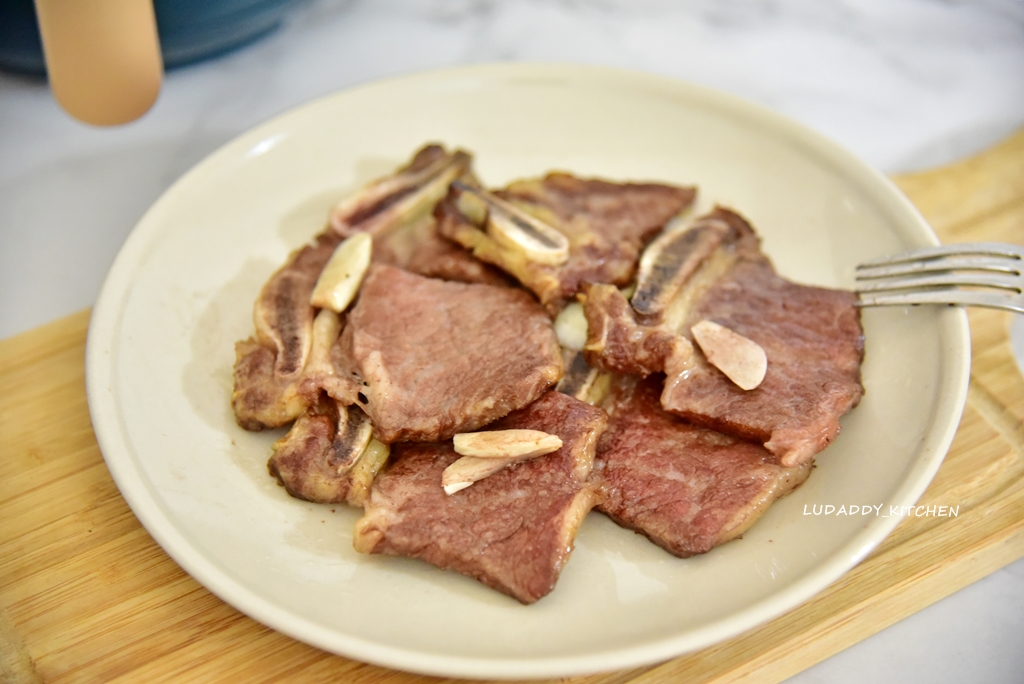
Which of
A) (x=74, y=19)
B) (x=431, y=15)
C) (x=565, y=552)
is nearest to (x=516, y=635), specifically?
(x=565, y=552)

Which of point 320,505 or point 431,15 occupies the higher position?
point 431,15

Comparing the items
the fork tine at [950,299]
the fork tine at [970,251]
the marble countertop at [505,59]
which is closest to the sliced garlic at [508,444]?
the fork tine at [950,299]

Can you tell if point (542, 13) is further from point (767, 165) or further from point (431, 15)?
point (767, 165)

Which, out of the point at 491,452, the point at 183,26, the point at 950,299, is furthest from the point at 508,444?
the point at 183,26

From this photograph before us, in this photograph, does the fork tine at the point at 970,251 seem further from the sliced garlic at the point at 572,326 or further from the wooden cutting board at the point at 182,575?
the sliced garlic at the point at 572,326

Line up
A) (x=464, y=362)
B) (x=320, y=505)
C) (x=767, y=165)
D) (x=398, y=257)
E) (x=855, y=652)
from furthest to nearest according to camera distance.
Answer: (x=767, y=165), (x=398, y=257), (x=464, y=362), (x=320, y=505), (x=855, y=652)

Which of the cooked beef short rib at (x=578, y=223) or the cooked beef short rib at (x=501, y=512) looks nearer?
the cooked beef short rib at (x=501, y=512)

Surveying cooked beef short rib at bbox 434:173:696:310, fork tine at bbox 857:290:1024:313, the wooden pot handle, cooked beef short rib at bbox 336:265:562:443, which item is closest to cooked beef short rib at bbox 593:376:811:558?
cooked beef short rib at bbox 336:265:562:443
